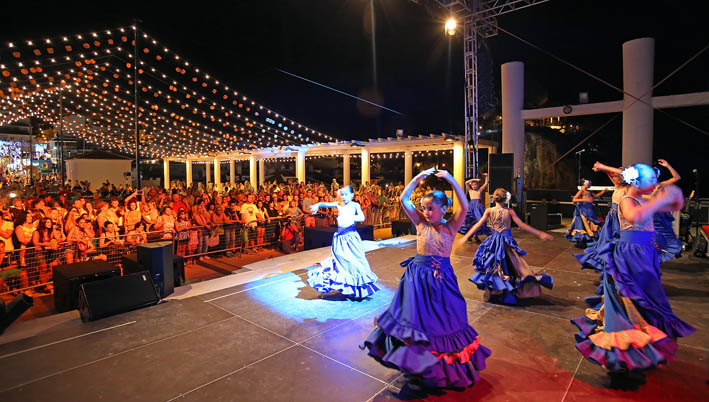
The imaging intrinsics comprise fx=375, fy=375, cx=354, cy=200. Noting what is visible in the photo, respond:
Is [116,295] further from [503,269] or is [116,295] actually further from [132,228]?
[503,269]

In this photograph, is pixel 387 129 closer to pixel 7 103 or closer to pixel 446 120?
pixel 446 120

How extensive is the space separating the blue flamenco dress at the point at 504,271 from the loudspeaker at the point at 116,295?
463 cm

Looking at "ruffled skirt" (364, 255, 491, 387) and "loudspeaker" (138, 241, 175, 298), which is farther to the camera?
"loudspeaker" (138, 241, 175, 298)

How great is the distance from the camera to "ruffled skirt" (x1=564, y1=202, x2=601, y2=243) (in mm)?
8938

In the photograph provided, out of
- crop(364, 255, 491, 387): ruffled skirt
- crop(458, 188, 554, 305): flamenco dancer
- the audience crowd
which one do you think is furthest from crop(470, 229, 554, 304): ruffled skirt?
the audience crowd

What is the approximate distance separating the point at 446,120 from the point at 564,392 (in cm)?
1877

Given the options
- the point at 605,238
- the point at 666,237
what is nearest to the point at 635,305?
the point at 605,238

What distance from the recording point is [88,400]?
9.86 feet

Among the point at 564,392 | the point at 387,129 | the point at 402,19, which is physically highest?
the point at 402,19

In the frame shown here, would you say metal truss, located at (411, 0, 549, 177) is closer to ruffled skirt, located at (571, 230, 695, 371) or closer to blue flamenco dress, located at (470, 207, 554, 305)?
blue flamenco dress, located at (470, 207, 554, 305)

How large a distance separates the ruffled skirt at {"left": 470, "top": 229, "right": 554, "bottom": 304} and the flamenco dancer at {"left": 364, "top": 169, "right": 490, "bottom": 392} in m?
2.32

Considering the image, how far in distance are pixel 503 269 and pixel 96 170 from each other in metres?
30.8

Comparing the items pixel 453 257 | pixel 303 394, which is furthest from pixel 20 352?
pixel 453 257

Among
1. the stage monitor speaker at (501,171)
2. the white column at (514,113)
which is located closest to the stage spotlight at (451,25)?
the stage monitor speaker at (501,171)
